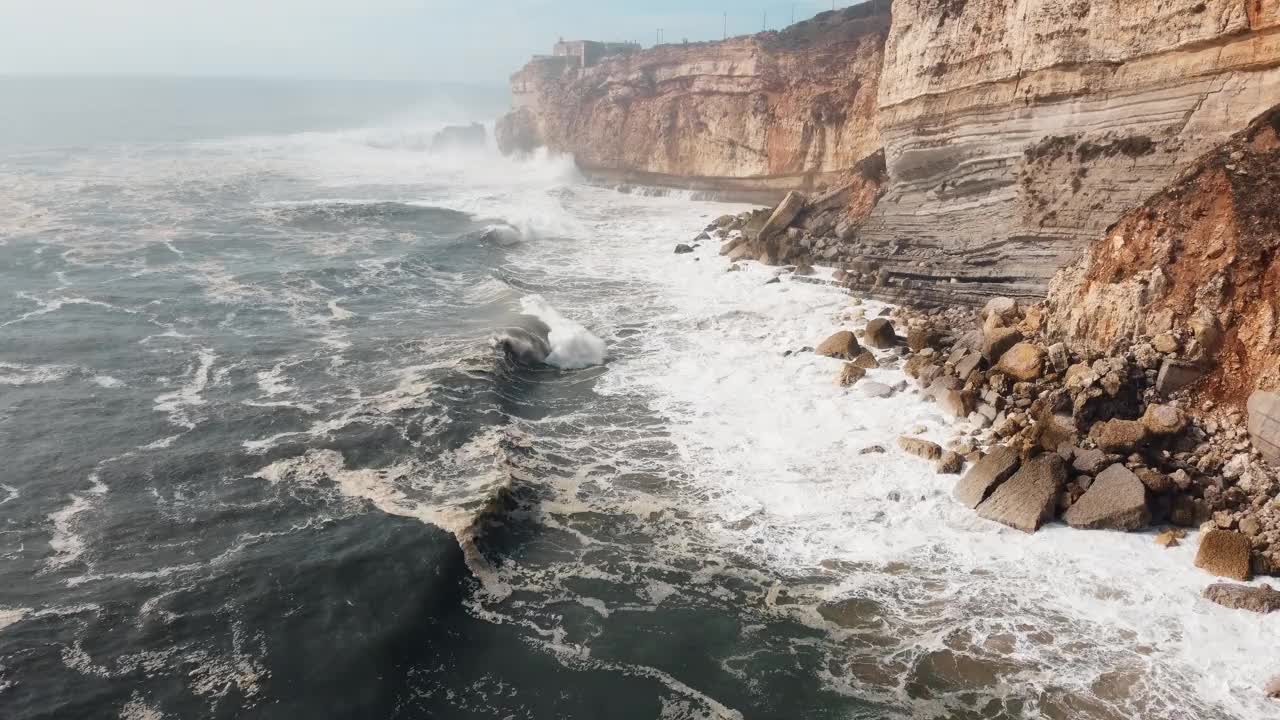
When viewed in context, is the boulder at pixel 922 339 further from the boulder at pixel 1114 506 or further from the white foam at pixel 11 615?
the white foam at pixel 11 615

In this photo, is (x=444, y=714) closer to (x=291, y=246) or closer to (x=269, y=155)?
(x=291, y=246)

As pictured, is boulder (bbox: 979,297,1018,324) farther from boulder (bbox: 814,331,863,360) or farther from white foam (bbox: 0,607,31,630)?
white foam (bbox: 0,607,31,630)

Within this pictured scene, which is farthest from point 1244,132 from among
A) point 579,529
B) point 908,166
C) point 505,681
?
point 505,681

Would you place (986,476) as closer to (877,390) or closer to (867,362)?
(877,390)

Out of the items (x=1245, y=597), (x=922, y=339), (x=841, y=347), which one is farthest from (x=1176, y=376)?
(x=841, y=347)

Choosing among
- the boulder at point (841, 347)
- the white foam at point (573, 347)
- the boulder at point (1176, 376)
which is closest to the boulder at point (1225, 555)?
the boulder at point (1176, 376)

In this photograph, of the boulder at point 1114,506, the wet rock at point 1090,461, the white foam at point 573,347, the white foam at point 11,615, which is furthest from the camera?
the white foam at point 573,347
